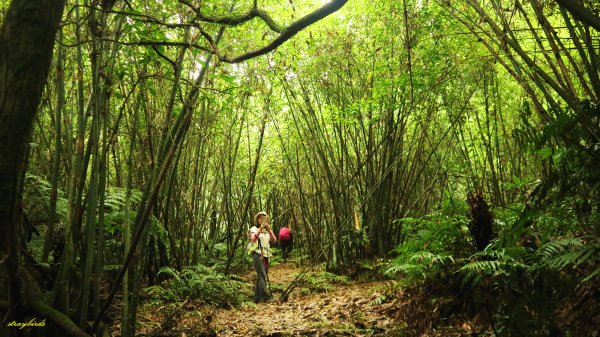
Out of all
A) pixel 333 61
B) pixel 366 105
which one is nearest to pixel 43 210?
A: pixel 366 105

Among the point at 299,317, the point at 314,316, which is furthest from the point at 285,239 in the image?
the point at 314,316

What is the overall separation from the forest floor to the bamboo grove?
1.40 ft

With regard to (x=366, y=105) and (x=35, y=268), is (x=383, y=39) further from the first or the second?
(x=35, y=268)

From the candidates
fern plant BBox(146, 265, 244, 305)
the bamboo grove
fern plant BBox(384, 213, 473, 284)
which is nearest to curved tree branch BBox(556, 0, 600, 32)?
the bamboo grove

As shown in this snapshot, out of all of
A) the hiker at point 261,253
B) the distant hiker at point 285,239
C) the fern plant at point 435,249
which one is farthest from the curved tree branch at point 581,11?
the distant hiker at point 285,239

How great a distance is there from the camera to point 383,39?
4305mm

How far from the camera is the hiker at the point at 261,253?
4574 millimetres

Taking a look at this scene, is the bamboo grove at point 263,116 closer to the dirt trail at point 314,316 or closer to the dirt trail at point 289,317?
the dirt trail at point 289,317

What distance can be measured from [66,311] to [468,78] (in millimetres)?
4200

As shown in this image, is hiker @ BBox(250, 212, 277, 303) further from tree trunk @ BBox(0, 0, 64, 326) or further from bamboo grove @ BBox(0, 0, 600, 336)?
tree trunk @ BBox(0, 0, 64, 326)

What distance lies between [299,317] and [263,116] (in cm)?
247

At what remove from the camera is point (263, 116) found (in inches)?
186

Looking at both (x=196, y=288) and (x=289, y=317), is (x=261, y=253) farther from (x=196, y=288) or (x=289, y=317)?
(x=289, y=317)

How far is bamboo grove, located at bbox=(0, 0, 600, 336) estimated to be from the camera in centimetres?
162
